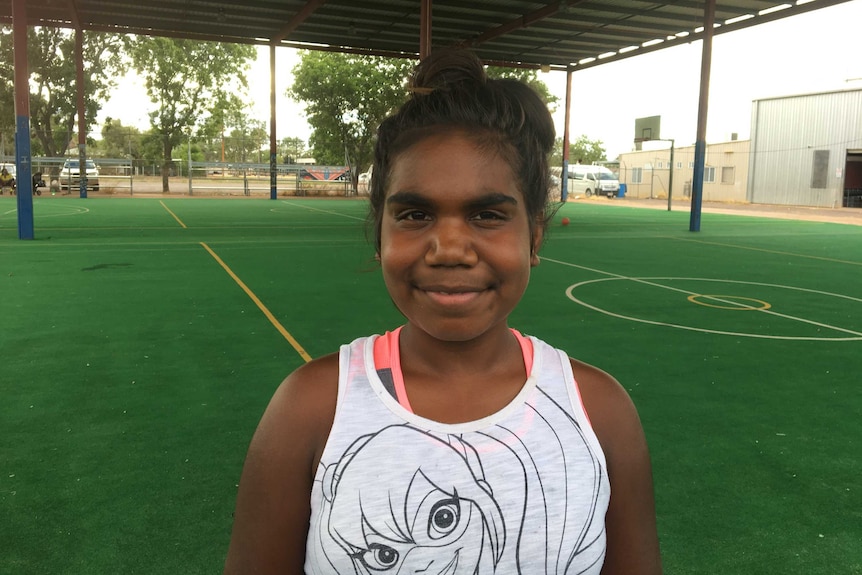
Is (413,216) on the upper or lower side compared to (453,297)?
upper

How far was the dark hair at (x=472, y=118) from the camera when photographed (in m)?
1.28

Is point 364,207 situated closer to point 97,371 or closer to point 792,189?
point 97,371

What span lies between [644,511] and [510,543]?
292 mm

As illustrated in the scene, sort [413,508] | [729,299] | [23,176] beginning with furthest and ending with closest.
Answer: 1. [23,176]
2. [729,299]
3. [413,508]

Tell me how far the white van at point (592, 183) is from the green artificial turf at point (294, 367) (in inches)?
1356

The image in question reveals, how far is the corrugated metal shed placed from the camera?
33.9m

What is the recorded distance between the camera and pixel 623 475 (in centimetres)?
128

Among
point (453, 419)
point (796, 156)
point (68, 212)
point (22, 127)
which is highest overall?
point (796, 156)

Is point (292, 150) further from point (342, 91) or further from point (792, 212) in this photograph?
point (792, 212)

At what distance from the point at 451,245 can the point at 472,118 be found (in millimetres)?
222

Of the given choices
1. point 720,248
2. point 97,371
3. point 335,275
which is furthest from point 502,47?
point 97,371

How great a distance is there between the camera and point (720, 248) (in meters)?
14.0

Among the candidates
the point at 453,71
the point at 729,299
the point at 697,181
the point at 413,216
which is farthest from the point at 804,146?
the point at 413,216

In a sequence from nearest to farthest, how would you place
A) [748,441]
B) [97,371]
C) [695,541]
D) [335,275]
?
[695,541] → [748,441] → [97,371] → [335,275]
